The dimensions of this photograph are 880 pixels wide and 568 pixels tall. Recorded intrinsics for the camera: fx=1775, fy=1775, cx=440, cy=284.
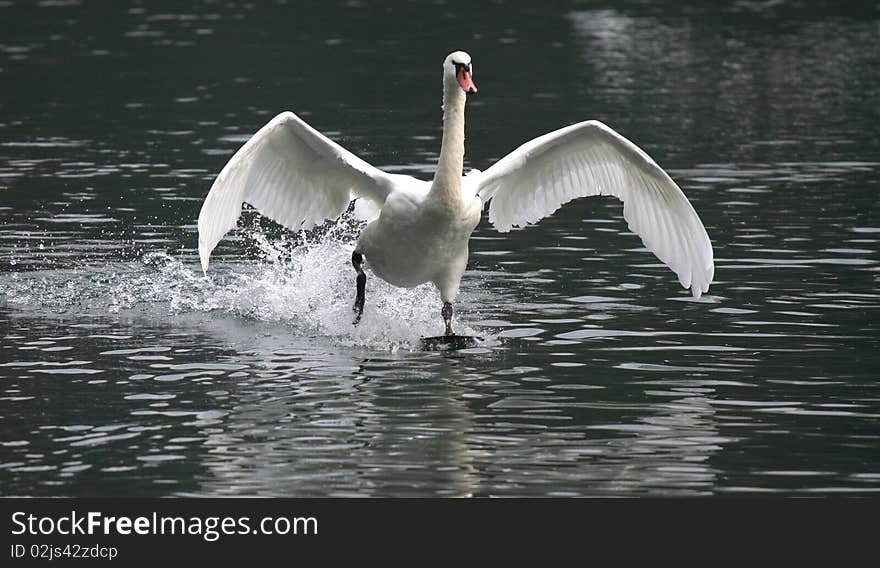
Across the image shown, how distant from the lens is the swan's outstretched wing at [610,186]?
1541 centimetres

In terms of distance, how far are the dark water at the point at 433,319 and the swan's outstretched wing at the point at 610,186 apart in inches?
24.5

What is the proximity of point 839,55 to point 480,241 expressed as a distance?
21103 mm

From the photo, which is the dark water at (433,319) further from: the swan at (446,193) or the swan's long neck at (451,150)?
the swan's long neck at (451,150)

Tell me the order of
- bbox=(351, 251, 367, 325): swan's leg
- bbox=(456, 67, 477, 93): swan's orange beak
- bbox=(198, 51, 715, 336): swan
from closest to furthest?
bbox=(456, 67, 477, 93): swan's orange beak
bbox=(198, 51, 715, 336): swan
bbox=(351, 251, 367, 325): swan's leg

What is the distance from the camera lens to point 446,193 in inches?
570

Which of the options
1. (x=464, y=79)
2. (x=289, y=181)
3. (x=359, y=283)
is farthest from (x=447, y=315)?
(x=464, y=79)

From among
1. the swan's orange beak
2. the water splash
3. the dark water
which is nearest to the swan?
the swan's orange beak

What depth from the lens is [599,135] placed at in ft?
50.5

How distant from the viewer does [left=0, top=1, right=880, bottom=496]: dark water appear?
37.6 feet

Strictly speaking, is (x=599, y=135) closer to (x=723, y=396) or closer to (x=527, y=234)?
(x=723, y=396)

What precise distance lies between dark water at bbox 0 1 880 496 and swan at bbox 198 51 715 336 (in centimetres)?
69

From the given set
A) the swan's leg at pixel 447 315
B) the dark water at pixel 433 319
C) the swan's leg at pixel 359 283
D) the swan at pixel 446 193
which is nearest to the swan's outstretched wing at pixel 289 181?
the swan at pixel 446 193

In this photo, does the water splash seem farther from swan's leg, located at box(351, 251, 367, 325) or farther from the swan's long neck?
the swan's long neck

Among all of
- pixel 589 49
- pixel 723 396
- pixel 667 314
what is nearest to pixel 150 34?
pixel 589 49
